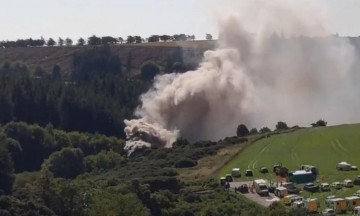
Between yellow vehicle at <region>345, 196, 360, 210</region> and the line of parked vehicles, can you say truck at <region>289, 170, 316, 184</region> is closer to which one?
the line of parked vehicles

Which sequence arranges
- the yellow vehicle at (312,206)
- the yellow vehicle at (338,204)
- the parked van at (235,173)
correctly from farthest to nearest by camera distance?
A: the parked van at (235,173), the yellow vehicle at (338,204), the yellow vehicle at (312,206)

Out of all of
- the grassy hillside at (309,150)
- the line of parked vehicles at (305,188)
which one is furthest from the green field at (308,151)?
the line of parked vehicles at (305,188)

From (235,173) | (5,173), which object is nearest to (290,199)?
(235,173)

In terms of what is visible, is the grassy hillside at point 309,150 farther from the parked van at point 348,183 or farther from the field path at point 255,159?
the parked van at point 348,183

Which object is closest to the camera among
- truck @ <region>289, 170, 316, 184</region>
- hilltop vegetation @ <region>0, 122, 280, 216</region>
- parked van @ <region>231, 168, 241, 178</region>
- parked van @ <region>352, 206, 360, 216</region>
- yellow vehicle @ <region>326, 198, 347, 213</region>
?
parked van @ <region>352, 206, 360, 216</region>

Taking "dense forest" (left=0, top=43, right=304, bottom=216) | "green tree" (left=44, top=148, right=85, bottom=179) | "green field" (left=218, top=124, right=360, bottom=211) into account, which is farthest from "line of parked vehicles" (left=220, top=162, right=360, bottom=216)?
"green tree" (left=44, top=148, right=85, bottom=179)

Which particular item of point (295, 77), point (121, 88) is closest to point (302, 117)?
point (295, 77)
